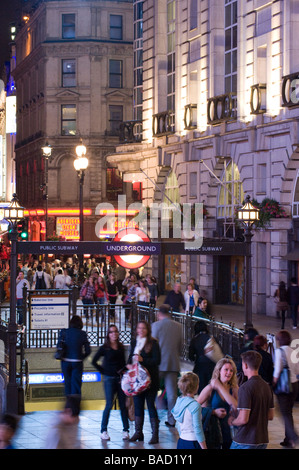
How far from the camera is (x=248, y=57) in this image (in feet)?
117

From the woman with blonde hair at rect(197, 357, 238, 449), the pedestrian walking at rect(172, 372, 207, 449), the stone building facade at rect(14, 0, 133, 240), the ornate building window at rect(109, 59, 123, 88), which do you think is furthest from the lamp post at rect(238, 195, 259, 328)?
the ornate building window at rect(109, 59, 123, 88)

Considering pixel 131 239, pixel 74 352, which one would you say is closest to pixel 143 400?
pixel 74 352

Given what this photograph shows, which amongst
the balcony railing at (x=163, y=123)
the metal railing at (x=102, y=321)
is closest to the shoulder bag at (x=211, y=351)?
the metal railing at (x=102, y=321)

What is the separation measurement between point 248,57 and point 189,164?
23.2 ft

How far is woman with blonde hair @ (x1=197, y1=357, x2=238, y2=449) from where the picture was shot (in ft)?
35.1

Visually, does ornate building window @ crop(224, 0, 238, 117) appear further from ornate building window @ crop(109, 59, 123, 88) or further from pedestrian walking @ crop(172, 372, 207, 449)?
ornate building window @ crop(109, 59, 123, 88)

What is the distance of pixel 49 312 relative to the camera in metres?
24.4

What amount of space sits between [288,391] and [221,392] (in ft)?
9.47

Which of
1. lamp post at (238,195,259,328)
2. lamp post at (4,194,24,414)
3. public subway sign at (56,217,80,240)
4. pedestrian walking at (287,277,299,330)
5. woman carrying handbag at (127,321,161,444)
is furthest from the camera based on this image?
public subway sign at (56,217,80,240)

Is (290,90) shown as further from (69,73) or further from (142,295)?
(69,73)

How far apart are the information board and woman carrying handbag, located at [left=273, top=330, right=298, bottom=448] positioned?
11448 mm

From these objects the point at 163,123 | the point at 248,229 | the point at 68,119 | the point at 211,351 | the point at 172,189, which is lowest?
the point at 211,351

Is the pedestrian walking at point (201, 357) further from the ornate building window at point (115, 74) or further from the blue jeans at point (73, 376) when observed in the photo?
the ornate building window at point (115, 74)

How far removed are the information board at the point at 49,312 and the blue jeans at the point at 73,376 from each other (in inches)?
321
